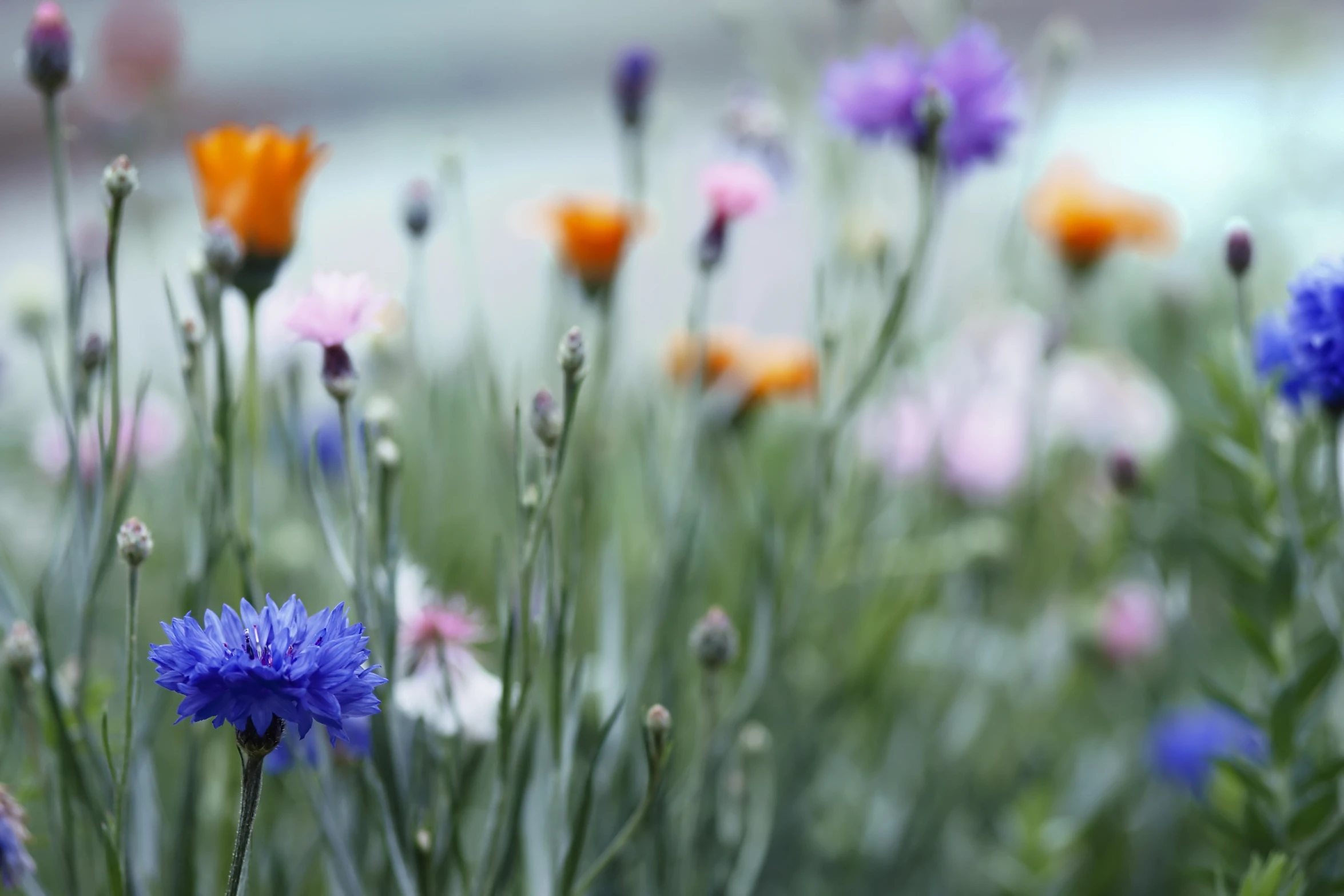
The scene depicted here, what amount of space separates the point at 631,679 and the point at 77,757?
23cm

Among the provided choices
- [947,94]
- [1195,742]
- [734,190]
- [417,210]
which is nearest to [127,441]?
[417,210]

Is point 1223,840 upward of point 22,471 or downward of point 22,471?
downward

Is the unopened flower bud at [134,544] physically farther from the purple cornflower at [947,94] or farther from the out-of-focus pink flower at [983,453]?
the out-of-focus pink flower at [983,453]

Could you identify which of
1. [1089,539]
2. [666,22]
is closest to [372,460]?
[1089,539]

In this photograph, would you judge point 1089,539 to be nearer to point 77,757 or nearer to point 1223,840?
point 1223,840

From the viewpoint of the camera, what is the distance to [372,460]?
49cm

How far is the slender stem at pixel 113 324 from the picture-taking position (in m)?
A: 0.41

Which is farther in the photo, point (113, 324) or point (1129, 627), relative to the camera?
point (1129, 627)

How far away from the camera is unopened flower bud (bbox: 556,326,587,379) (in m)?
0.42

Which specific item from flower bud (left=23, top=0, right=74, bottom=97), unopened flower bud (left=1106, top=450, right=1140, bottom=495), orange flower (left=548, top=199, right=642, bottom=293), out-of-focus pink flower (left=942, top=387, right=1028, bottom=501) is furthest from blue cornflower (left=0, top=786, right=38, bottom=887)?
out-of-focus pink flower (left=942, top=387, right=1028, bottom=501)

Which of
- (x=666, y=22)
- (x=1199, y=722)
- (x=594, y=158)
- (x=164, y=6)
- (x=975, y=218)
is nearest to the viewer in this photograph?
(x=1199, y=722)

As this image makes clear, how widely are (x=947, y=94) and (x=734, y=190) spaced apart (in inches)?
4.6

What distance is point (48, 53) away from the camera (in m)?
0.50

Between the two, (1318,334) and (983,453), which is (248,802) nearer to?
(1318,334)
